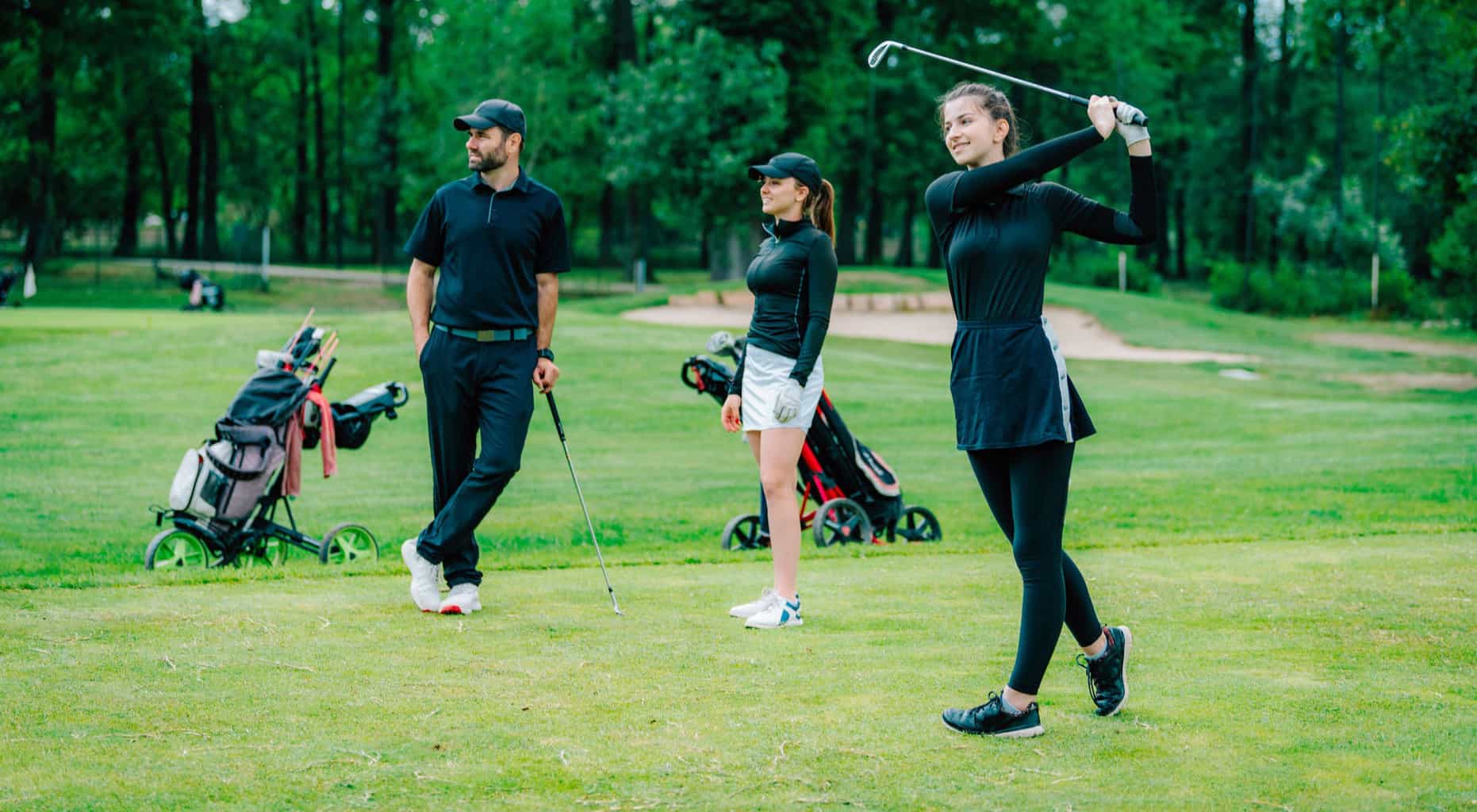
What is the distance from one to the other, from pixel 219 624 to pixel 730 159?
3358 cm

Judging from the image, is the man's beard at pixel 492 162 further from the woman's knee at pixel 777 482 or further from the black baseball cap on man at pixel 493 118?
the woman's knee at pixel 777 482

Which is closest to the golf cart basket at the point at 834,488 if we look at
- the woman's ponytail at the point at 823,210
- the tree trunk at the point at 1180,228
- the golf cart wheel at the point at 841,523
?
the golf cart wheel at the point at 841,523

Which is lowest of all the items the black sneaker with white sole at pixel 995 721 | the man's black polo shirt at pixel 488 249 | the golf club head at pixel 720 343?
the black sneaker with white sole at pixel 995 721

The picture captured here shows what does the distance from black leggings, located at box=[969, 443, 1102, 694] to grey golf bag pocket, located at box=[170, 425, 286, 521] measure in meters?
5.04

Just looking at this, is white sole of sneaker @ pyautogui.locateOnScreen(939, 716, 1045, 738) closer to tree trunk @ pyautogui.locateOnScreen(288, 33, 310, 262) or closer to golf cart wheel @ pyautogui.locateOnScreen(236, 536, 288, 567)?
golf cart wheel @ pyautogui.locateOnScreen(236, 536, 288, 567)

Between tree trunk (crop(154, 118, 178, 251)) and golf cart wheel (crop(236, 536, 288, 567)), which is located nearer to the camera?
golf cart wheel (crop(236, 536, 288, 567))

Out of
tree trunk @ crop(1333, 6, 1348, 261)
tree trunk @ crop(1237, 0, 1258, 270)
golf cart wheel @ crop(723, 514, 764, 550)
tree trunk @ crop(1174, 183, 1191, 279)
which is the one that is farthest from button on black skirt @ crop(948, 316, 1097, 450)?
tree trunk @ crop(1174, 183, 1191, 279)

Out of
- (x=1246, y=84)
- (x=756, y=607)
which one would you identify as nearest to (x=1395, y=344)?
(x=1246, y=84)

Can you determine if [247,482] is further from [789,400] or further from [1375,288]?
[1375,288]

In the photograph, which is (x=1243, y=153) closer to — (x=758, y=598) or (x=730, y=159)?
(x=730, y=159)

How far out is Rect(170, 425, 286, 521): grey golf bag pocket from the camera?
8625mm

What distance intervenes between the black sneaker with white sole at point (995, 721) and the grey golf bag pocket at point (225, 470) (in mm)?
5120

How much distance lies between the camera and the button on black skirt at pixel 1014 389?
15.1ft

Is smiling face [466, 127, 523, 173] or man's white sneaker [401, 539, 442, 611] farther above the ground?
smiling face [466, 127, 523, 173]
